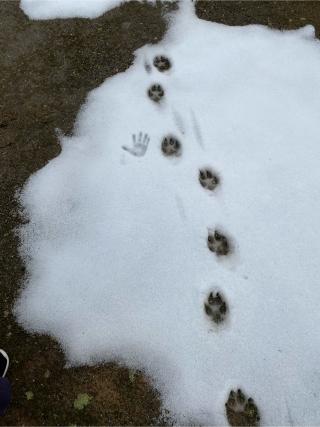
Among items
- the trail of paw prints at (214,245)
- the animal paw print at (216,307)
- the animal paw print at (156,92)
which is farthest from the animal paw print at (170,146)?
the animal paw print at (216,307)

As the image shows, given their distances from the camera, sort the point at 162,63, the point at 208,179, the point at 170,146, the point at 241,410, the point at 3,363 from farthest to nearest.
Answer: the point at 162,63 < the point at 170,146 < the point at 208,179 < the point at 3,363 < the point at 241,410

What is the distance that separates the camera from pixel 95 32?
17.8 ft

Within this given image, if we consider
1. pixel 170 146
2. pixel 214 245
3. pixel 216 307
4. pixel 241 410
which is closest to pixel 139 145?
pixel 170 146

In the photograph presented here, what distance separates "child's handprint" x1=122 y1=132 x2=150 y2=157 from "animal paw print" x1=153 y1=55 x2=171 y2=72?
1.09 metres

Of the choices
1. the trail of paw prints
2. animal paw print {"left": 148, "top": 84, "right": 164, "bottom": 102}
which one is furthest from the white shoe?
animal paw print {"left": 148, "top": 84, "right": 164, "bottom": 102}

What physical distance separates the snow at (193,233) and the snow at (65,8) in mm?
1006

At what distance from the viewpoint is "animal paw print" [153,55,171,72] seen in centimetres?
515

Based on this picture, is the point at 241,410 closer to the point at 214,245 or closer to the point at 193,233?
the point at 214,245

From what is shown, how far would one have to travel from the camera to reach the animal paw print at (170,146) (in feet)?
14.7

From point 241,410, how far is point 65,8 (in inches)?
211

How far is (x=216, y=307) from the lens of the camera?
359cm

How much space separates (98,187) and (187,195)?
91 centimetres

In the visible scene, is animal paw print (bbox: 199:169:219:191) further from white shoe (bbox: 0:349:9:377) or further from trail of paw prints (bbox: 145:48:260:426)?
white shoe (bbox: 0:349:9:377)

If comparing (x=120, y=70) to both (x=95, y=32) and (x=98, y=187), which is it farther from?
(x=98, y=187)
